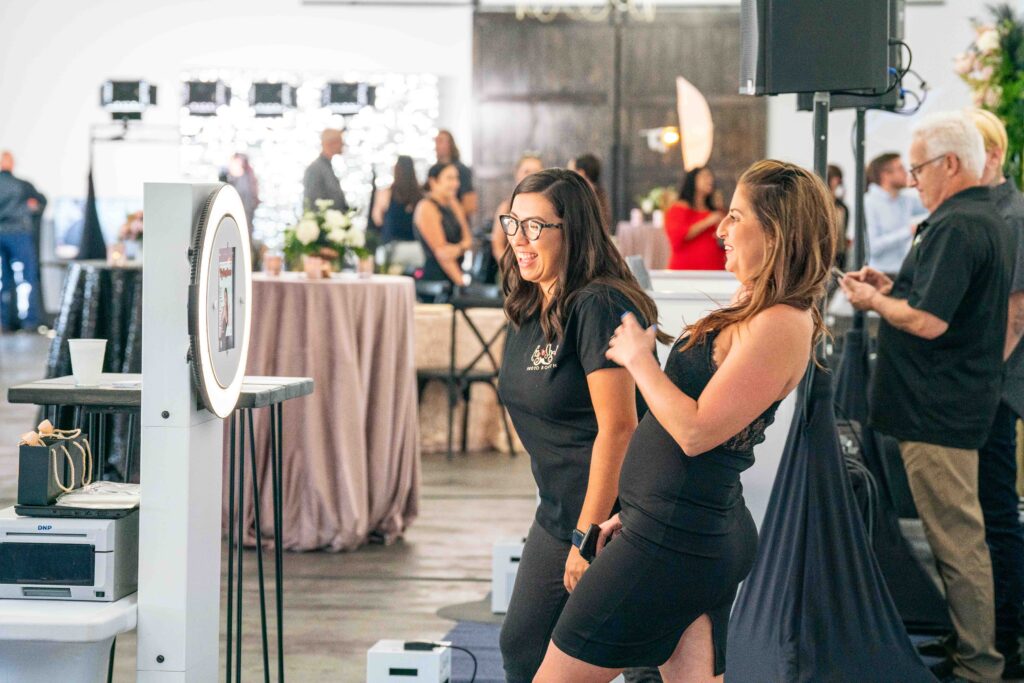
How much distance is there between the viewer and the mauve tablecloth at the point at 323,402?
488 cm

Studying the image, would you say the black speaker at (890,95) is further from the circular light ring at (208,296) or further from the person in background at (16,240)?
the person in background at (16,240)

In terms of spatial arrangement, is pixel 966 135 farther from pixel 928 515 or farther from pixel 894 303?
pixel 928 515

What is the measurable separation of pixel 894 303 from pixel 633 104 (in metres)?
9.73

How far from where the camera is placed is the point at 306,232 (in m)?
5.32

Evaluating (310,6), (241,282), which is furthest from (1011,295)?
(310,6)

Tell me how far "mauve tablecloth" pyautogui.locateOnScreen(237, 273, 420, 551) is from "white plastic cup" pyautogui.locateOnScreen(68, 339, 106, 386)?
2283mm

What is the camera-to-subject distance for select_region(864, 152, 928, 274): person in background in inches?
320

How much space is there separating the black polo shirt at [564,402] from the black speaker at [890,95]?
174 cm

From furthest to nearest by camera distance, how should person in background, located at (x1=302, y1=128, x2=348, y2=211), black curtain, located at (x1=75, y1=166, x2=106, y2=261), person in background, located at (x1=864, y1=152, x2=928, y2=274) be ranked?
black curtain, located at (x1=75, y1=166, x2=106, y2=261) → person in background, located at (x1=302, y1=128, x2=348, y2=211) → person in background, located at (x1=864, y1=152, x2=928, y2=274)

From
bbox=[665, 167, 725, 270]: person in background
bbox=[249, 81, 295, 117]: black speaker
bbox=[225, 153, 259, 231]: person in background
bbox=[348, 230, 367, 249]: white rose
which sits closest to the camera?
bbox=[348, 230, 367, 249]: white rose

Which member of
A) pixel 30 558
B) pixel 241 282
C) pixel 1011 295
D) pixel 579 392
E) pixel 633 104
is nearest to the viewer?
pixel 579 392

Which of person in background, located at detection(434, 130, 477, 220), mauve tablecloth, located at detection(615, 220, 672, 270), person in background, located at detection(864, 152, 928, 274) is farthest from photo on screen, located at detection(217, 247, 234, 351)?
person in background, located at detection(434, 130, 477, 220)

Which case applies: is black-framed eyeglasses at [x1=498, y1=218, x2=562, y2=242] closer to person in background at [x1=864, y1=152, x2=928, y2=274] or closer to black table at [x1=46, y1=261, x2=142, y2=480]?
black table at [x1=46, y1=261, x2=142, y2=480]

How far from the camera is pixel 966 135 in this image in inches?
138
